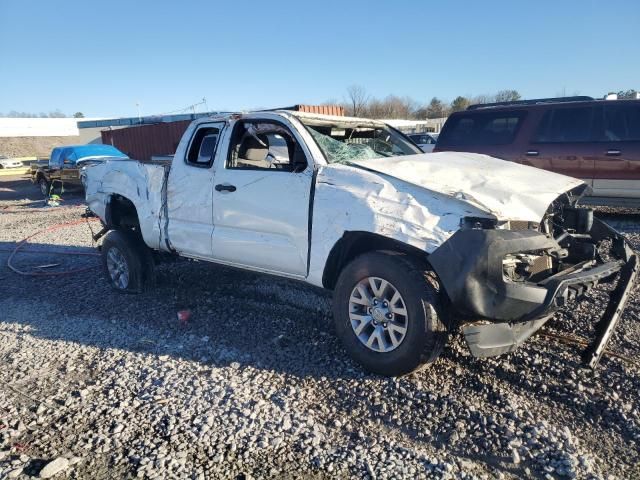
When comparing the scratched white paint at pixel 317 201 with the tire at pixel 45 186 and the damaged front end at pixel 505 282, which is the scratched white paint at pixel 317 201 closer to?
the damaged front end at pixel 505 282

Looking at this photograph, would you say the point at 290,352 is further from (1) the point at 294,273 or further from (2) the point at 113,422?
(2) the point at 113,422

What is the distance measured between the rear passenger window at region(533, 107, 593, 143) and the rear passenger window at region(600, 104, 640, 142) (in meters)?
0.24

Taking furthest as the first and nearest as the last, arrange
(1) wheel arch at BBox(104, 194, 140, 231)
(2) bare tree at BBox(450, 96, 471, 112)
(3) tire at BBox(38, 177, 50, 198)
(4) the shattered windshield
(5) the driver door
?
(2) bare tree at BBox(450, 96, 471, 112), (3) tire at BBox(38, 177, 50, 198), (1) wheel arch at BBox(104, 194, 140, 231), (4) the shattered windshield, (5) the driver door

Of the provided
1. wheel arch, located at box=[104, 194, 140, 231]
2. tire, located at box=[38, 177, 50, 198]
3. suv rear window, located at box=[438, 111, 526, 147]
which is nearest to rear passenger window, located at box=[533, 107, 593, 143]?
suv rear window, located at box=[438, 111, 526, 147]

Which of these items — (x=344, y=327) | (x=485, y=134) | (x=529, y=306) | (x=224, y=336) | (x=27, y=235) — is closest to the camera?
(x=529, y=306)

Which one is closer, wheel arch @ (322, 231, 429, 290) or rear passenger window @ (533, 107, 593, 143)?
wheel arch @ (322, 231, 429, 290)

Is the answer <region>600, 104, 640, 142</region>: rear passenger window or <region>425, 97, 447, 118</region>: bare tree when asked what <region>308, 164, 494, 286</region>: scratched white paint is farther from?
<region>425, 97, 447, 118</region>: bare tree

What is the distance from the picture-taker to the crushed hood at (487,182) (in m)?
3.33

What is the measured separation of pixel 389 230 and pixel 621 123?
6.27 m

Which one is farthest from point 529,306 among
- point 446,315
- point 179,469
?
point 179,469

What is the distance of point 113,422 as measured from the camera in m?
3.18

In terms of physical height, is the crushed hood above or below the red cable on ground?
above

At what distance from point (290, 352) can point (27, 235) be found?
889cm

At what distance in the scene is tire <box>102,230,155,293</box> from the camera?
5.79m
